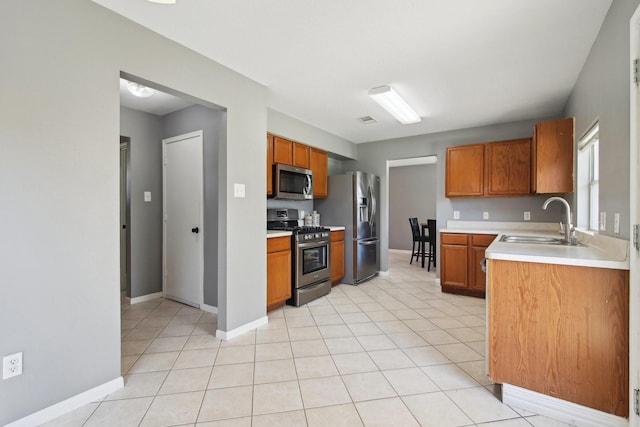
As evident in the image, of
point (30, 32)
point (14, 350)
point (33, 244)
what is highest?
point (30, 32)

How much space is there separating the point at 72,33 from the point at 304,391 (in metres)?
2.55

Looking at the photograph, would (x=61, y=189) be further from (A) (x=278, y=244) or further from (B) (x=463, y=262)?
(B) (x=463, y=262)

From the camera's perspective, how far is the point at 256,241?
2.88 metres

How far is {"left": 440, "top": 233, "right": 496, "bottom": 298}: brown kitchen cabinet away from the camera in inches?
153

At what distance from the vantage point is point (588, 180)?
9.20 feet

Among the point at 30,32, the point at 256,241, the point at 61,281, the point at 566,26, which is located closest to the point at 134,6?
the point at 30,32

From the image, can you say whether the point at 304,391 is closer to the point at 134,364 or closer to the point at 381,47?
the point at 134,364

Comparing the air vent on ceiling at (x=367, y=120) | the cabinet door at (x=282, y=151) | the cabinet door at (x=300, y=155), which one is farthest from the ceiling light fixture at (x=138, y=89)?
the air vent on ceiling at (x=367, y=120)

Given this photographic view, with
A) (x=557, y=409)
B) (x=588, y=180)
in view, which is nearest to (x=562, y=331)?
(x=557, y=409)

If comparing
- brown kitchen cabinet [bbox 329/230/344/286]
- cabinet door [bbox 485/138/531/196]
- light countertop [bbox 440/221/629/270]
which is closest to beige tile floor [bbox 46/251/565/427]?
light countertop [bbox 440/221/629/270]

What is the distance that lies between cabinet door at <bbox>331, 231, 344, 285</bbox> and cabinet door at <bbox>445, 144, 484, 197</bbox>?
179 centimetres

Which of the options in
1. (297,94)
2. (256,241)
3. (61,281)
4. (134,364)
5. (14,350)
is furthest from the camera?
(297,94)

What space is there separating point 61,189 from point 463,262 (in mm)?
4294

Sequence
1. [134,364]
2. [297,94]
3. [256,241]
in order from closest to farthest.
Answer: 1. [134,364]
2. [256,241]
3. [297,94]
